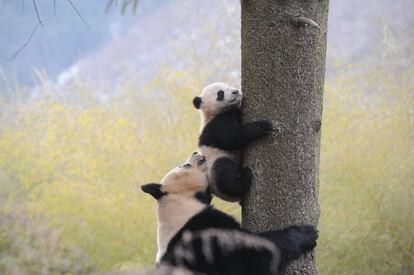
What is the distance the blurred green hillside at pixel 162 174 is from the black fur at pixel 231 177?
2.24m

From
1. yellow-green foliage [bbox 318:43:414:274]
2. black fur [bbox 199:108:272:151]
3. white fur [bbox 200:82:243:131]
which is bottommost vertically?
yellow-green foliage [bbox 318:43:414:274]

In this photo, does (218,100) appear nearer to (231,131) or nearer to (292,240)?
(231,131)

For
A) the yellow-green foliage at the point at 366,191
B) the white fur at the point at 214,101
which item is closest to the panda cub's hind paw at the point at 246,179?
the white fur at the point at 214,101

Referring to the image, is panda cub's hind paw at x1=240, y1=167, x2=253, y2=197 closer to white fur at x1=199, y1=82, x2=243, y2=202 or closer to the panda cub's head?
white fur at x1=199, y1=82, x2=243, y2=202

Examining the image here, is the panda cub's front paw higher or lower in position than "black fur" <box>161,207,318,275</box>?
higher

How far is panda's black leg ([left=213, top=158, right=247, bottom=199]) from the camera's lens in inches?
81.1

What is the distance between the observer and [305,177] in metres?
1.97

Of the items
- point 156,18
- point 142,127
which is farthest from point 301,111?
point 156,18

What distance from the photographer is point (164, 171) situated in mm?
4723

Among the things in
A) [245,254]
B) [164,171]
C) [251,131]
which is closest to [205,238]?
[245,254]

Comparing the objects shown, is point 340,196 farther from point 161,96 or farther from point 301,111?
point 301,111

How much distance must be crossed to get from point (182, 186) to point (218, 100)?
17.8 inches

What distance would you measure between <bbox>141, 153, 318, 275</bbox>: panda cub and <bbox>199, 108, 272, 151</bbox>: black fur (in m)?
0.13

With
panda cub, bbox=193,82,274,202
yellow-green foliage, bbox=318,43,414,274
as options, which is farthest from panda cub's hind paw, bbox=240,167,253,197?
yellow-green foliage, bbox=318,43,414,274
